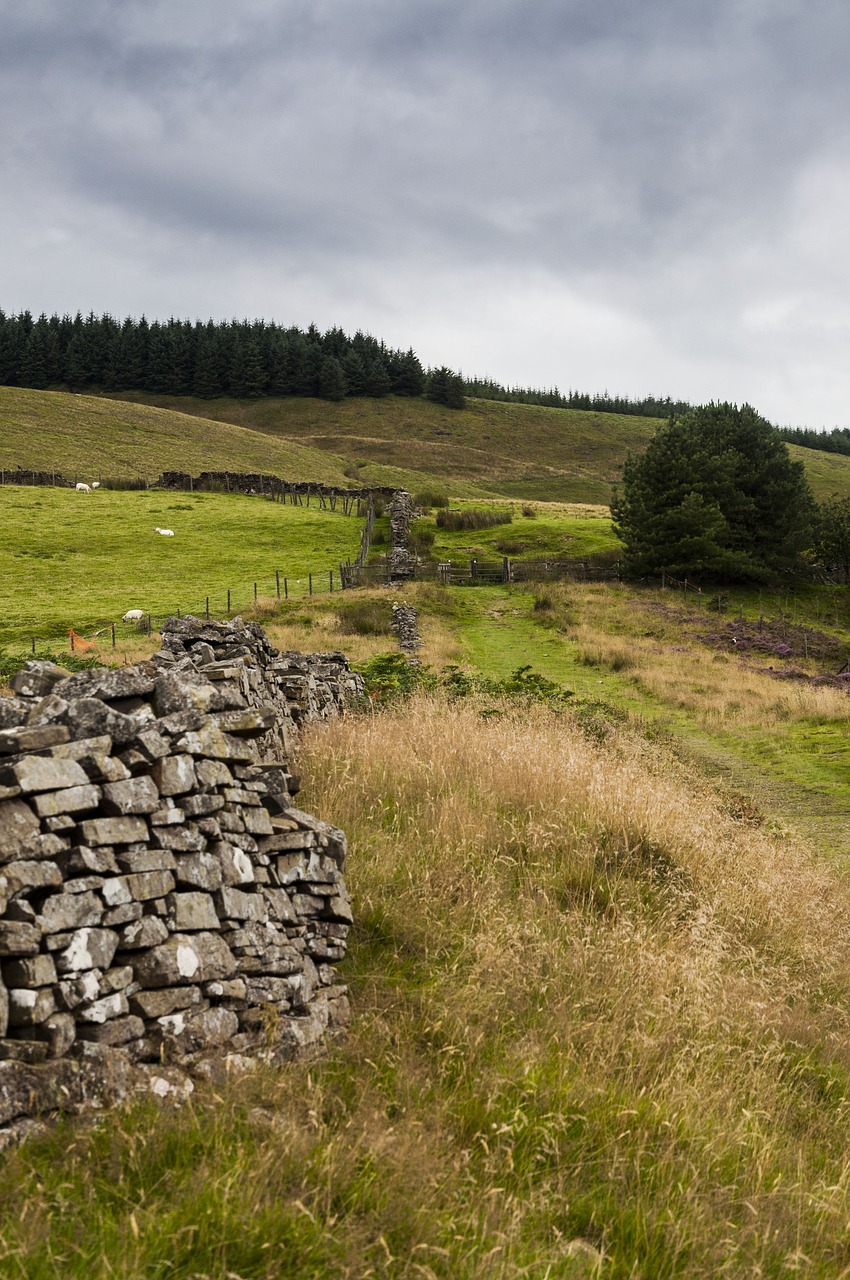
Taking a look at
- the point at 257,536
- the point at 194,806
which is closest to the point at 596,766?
the point at 194,806

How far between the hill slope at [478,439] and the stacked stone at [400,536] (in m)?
32.5

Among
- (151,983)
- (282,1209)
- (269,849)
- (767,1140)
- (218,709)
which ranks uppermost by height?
(218,709)

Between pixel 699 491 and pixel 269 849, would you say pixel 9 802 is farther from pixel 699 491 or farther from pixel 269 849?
pixel 699 491

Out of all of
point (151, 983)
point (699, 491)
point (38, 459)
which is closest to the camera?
point (151, 983)

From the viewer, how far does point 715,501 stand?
48.2 meters

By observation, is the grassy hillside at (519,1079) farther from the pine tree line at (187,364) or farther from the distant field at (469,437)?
the pine tree line at (187,364)

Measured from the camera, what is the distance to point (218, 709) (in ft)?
19.2

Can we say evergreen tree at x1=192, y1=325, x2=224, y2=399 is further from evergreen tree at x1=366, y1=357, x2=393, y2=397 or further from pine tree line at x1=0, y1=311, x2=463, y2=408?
evergreen tree at x1=366, y1=357, x2=393, y2=397

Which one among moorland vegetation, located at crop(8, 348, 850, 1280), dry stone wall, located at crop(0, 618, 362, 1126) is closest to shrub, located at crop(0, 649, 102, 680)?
moorland vegetation, located at crop(8, 348, 850, 1280)

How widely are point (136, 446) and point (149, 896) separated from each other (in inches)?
3555

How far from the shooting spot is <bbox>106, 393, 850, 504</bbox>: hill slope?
10994 cm

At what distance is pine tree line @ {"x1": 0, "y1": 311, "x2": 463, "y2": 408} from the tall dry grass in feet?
470

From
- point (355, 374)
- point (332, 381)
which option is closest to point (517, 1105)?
point (332, 381)

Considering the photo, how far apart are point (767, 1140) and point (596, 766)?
5.60 metres
